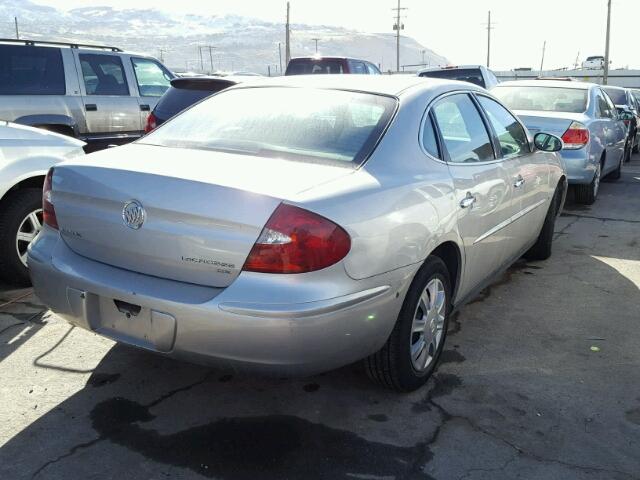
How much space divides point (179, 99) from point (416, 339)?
493 cm

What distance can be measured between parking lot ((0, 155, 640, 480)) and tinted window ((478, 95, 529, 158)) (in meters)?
1.20

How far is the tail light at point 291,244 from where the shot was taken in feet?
8.10

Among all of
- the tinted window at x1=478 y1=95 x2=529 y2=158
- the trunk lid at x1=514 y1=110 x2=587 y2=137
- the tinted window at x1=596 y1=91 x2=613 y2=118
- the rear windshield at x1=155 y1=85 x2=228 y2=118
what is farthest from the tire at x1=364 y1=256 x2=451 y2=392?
the tinted window at x1=596 y1=91 x2=613 y2=118

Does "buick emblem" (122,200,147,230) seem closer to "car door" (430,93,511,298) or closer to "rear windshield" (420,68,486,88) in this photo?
"car door" (430,93,511,298)

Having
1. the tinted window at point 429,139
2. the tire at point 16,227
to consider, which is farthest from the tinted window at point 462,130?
the tire at point 16,227

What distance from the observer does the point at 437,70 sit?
45.9ft

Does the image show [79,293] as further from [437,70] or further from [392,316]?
[437,70]

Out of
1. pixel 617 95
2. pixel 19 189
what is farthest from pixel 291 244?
pixel 617 95

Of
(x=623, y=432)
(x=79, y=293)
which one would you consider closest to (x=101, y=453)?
(x=79, y=293)

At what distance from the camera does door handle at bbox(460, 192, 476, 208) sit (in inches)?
134

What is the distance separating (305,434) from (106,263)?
118 cm

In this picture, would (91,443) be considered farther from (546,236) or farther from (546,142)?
(546,236)

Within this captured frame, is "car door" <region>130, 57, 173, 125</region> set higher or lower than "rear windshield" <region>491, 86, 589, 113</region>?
higher

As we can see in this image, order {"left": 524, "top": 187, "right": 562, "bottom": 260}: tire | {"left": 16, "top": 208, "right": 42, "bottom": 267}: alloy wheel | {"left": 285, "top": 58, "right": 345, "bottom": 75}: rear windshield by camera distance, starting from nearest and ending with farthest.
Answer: {"left": 16, "top": 208, "right": 42, "bottom": 267}: alloy wheel → {"left": 524, "top": 187, "right": 562, "bottom": 260}: tire → {"left": 285, "top": 58, "right": 345, "bottom": 75}: rear windshield
